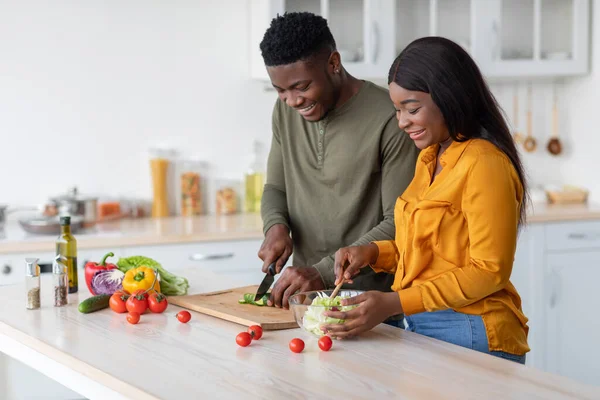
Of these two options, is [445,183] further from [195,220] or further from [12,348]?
[195,220]

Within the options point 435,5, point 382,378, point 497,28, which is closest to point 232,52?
point 435,5

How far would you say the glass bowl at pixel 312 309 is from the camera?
183 centimetres

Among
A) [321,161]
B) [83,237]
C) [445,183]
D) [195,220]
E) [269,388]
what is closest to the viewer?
[269,388]

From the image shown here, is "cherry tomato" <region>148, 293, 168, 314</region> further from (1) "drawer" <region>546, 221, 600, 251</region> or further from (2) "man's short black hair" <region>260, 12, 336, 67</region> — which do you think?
(1) "drawer" <region>546, 221, 600, 251</region>

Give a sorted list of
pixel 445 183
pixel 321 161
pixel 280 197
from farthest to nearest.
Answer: pixel 280 197 → pixel 321 161 → pixel 445 183

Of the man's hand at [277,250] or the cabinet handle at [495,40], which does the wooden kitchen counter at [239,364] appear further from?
the cabinet handle at [495,40]

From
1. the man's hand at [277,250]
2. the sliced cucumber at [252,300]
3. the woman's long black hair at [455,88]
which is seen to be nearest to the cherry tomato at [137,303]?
the sliced cucumber at [252,300]

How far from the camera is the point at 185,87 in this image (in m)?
4.12

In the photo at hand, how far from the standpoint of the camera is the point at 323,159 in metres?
2.41

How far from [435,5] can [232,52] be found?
101 centimetres

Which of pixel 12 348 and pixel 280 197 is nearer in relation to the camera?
pixel 12 348

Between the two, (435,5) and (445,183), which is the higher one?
(435,5)

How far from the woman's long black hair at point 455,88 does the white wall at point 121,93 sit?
2.36 metres

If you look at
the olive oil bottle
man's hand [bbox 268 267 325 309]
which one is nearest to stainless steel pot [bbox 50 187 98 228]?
the olive oil bottle
